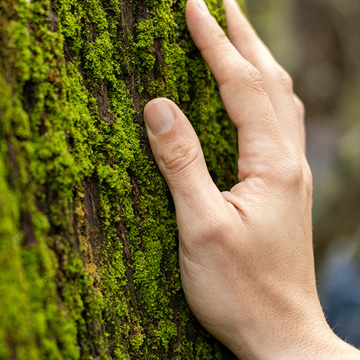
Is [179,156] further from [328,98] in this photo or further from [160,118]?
[328,98]

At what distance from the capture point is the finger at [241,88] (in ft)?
5.31

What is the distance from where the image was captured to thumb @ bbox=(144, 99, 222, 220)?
142cm

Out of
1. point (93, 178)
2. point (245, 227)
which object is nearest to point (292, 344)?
point (245, 227)

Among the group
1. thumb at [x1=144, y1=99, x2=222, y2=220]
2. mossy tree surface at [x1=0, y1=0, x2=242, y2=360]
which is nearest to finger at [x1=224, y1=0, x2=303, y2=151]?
mossy tree surface at [x1=0, y1=0, x2=242, y2=360]

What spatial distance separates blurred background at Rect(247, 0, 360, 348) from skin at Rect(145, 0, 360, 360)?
4093mm

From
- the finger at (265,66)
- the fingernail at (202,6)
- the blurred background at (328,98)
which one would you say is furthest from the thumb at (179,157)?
the blurred background at (328,98)

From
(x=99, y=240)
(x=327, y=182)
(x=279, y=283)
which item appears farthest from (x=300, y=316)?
(x=327, y=182)

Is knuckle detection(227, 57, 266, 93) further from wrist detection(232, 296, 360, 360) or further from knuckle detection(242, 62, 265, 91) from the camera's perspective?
wrist detection(232, 296, 360, 360)

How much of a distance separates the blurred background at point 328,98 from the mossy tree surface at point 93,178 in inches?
173

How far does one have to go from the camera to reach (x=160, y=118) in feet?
4.68

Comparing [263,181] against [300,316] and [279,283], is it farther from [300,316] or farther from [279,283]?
[300,316]

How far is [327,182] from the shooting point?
21.7 ft

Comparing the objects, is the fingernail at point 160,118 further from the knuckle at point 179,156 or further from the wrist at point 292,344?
the wrist at point 292,344

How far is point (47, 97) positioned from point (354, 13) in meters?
9.66
